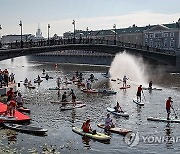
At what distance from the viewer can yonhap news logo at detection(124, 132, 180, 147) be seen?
27234mm

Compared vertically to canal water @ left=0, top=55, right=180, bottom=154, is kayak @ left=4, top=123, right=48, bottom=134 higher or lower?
higher

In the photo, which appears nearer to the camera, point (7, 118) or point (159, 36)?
point (7, 118)

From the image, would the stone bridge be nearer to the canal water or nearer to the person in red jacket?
the canal water

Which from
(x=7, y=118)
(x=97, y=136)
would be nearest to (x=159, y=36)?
(x=7, y=118)

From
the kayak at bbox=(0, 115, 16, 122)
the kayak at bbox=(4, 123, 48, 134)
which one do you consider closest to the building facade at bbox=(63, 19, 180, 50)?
the kayak at bbox=(0, 115, 16, 122)

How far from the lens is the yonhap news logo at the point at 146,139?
27.2 m

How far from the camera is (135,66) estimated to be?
99.9 m

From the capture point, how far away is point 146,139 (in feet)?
91.7

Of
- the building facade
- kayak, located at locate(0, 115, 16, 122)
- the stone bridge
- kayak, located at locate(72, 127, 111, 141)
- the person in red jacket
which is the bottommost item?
kayak, located at locate(72, 127, 111, 141)

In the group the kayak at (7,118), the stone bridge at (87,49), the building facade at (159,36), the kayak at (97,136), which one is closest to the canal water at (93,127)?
the kayak at (97,136)

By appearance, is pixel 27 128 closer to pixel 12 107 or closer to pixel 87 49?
pixel 12 107

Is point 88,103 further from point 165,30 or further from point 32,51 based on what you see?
point 165,30

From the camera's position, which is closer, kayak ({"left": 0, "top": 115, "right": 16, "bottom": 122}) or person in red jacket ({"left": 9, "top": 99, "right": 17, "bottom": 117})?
kayak ({"left": 0, "top": 115, "right": 16, "bottom": 122})

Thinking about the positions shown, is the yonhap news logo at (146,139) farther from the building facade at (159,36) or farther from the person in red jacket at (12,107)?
the building facade at (159,36)
